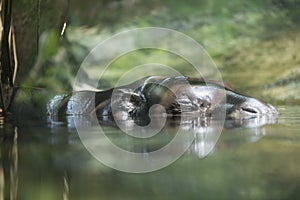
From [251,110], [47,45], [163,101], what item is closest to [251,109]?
[251,110]

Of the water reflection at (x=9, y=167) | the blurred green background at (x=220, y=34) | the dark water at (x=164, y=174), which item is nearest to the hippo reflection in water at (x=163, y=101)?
the blurred green background at (x=220, y=34)

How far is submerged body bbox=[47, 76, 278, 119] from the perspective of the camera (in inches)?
111

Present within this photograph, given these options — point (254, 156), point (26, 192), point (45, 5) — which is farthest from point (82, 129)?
point (45, 5)

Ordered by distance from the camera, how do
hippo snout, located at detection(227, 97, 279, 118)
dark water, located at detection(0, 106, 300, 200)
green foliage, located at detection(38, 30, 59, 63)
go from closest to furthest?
1. dark water, located at detection(0, 106, 300, 200)
2. hippo snout, located at detection(227, 97, 279, 118)
3. green foliage, located at detection(38, 30, 59, 63)

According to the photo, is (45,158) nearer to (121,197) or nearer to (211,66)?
(121,197)

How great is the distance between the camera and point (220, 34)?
371cm

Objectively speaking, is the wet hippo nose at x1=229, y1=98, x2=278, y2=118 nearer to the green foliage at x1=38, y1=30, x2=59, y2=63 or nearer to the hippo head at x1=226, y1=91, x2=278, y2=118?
the hippo head at x1=226, y1=91, x2=278, y2=118

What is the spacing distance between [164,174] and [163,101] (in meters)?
1.97

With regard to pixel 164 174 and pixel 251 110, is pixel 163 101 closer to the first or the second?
pixel 251 110

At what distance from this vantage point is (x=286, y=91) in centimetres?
362

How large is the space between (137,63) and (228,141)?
84.2 inches

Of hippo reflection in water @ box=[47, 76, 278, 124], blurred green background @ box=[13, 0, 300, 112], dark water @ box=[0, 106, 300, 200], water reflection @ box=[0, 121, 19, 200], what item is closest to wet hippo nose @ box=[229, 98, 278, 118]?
hippo reflection in water @ box=[47, 76, 278, 124]

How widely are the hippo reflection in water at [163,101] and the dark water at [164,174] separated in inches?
52.5

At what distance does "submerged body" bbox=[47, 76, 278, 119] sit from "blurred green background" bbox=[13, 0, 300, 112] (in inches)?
11.5
